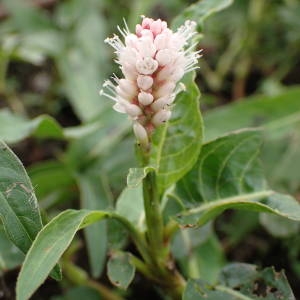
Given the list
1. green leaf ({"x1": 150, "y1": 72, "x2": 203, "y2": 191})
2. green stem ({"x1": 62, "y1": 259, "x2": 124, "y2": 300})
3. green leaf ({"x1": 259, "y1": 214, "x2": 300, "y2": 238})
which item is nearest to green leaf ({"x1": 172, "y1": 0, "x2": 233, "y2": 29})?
green leaf ({"x1": 150, "y1": 72, "x2": 203, "y2": 191})

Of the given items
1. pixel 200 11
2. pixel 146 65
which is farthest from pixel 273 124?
pixel 146 65

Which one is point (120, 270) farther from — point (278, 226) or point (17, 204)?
point (278, 226)

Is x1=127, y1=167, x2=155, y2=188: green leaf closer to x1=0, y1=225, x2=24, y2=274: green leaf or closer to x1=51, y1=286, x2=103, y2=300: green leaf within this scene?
x1=0, y1=225, x2=24, y2=274: green leaf

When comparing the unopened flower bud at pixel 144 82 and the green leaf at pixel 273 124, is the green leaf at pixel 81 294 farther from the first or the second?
the unopened flower bud at pixel 144 82

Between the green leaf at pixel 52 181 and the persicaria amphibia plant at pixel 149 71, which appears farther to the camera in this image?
the green leaf at pixel 52 181

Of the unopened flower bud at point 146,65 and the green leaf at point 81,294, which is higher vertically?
the unopened flower bud at point 146,65

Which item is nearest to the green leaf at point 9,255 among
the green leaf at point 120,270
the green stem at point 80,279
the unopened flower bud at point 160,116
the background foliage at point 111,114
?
the background foliage at point 111,114

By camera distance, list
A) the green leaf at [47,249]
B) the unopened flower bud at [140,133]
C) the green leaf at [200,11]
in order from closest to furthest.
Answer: the green leaf at [47,249] < the unopened flower bud at [140,133] < the green leaf at [200,11]

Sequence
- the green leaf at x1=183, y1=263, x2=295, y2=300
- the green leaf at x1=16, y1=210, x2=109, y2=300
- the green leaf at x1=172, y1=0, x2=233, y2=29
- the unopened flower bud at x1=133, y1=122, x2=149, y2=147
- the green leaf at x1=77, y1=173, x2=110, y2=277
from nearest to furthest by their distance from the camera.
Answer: the green leaf at x1=16, y1=210, x2=109, y2=300 < the unopened flower bud at x1=133, y1=122, x2=149, y2=147 < the green leaf at x1=183, y1=263, x2=295, y2=300 < the green leaf at x1=172, y1=0, x2=233, y2=29 < the green leaf at x1=77, y1=173, x2=110, y2=277
